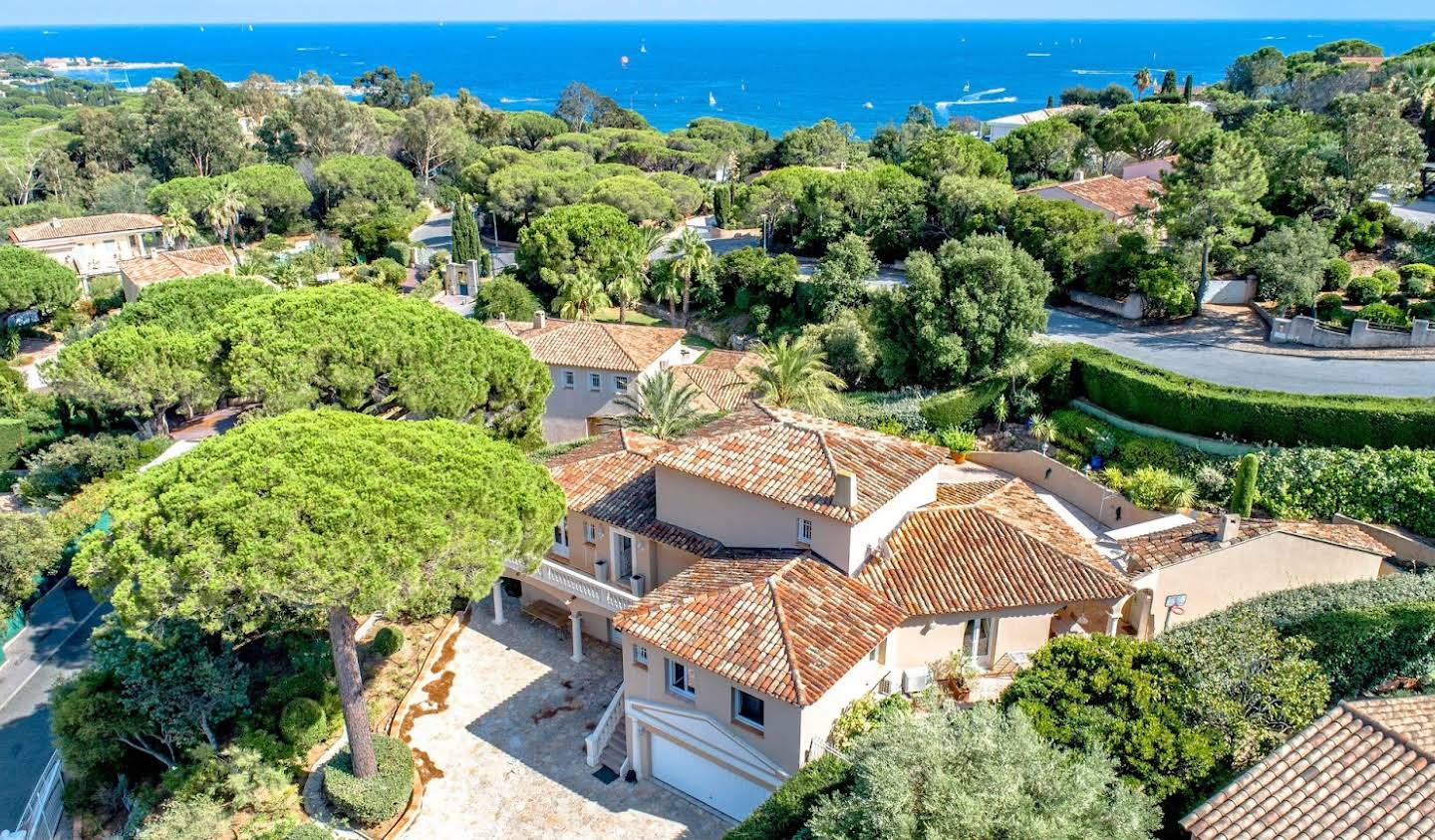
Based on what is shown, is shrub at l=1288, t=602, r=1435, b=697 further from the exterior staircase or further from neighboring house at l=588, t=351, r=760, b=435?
Result: neighboring house at l=588, t=351, r=760, b=435

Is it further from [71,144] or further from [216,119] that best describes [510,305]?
[71,144]

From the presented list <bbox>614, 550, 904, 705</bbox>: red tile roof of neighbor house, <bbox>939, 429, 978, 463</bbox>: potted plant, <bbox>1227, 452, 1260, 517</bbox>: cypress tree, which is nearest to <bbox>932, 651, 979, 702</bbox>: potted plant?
<bbox>614, 550, 904, 705</bbox>: red tile roof of neighbor house

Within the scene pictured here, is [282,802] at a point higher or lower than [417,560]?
lower

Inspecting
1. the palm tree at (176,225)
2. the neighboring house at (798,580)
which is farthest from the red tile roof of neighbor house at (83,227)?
the neighboring house at (798,580)

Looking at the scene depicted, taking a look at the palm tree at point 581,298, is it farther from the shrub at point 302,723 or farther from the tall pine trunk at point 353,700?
the tall pine trunk at point 353,700

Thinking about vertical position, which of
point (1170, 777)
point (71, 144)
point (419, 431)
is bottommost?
point (1170, 777)

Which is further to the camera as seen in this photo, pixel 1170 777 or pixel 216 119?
pixel 216 119

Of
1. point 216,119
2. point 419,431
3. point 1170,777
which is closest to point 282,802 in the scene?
point 419,431
